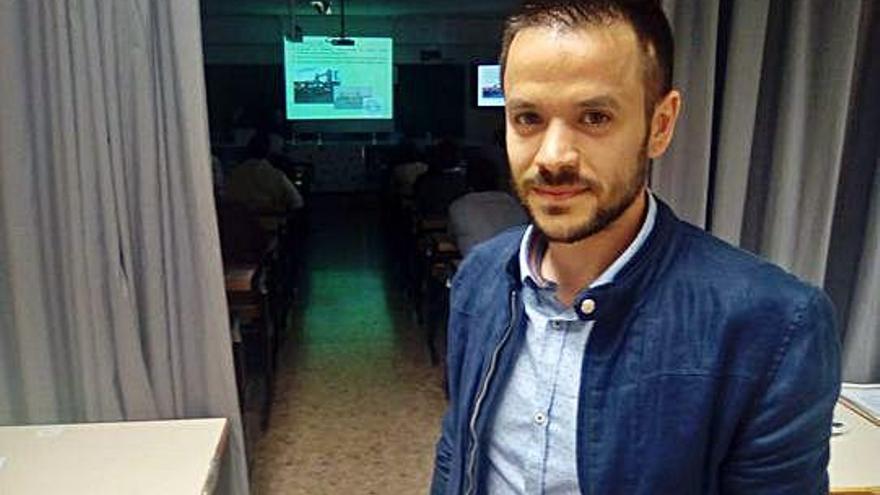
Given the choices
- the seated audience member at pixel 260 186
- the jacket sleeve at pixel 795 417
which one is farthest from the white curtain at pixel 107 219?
the seated audience member at pixel 260 186

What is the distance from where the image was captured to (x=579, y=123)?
77 cm

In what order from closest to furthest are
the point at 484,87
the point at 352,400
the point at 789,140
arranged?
the point at 789,140
the point at 352,400
the point at 484,87

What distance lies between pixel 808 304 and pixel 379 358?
3.19 meters

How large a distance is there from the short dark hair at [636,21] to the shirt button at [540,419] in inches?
15.6

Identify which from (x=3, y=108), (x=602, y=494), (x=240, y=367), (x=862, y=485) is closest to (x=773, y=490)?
(x=602, y=494)

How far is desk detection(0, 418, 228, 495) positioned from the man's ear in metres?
1.09

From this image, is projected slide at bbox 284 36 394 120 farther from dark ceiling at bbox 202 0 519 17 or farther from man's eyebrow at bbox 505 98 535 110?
man's eyebrow at bbox 505 98 535 110

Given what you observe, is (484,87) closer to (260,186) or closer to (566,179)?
(260,186)

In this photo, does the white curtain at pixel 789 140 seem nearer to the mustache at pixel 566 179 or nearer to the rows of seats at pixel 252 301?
the mustache at pixel 566 179

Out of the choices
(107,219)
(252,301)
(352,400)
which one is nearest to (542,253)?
(107,219)

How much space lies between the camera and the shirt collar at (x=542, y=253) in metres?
0.84

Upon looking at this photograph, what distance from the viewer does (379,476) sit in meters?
2.62

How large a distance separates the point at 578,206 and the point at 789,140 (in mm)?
1316

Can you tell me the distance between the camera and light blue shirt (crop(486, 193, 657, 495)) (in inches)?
33.3
